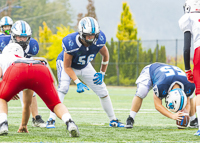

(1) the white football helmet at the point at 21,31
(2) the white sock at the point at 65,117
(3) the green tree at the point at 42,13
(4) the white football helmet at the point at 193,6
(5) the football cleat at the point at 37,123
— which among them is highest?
(3) the green tree at the point at 42,13

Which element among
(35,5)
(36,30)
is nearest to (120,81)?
(36,30)

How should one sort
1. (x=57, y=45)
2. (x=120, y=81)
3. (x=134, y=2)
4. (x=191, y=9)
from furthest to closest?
1. (x=134, y=2)
2. (x=57, y=45)
3. (x=120, y=81)
4. (x=191, y=9)

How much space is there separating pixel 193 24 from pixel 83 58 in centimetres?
186

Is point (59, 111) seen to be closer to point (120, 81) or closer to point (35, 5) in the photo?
point (120, 81)

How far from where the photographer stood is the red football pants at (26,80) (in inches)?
170

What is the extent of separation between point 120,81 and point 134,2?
534ft

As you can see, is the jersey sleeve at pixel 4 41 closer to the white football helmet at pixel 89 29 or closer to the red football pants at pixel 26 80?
the white football helmet at pixel 89 29

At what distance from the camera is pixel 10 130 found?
5.25 metres

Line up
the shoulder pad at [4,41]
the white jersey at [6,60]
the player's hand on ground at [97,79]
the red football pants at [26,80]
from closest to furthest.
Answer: the red football pants at [26,80] → the white jersey at [6,60] → the player's hand on ground at [97,79] → the shoulder pad at [4,41]

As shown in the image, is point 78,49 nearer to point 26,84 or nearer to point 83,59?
point 83,59

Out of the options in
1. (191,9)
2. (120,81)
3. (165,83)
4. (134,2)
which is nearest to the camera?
(191,9)

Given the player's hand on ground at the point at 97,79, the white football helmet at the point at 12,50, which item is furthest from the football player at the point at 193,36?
the white football helmet at the point at 12,50

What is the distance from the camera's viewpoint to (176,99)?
4973mm

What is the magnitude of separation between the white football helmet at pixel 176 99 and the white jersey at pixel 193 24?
71 centimetres
